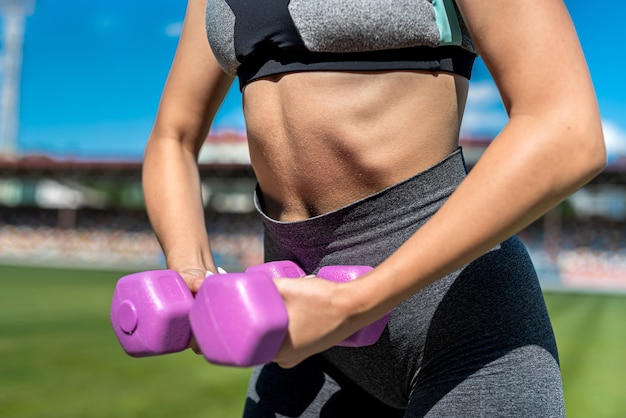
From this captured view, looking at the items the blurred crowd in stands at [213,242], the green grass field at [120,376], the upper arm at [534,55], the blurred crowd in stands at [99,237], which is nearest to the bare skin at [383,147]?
the upper arm at [534,55]

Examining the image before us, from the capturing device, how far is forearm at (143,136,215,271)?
105 cm

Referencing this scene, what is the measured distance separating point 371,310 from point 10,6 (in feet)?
128

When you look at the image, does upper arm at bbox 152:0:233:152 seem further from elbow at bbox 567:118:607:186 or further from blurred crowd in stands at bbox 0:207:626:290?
blurred crowd in stands at bbox 0:207:626:290

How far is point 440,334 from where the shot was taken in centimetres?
90

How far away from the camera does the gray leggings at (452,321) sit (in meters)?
0.87

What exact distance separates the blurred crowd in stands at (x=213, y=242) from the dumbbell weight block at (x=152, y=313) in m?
22.5

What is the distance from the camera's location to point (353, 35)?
2.84ft

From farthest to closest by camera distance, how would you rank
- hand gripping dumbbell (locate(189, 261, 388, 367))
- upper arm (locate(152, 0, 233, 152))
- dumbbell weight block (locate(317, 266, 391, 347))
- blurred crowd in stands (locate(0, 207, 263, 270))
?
blurred crowd in stands (locate(0, 207, 263, 270)), upper arm (locate(152, 0, 233, 152)), dumbbell weight block (locate(317, 266, 391, 347)), hand gripping dumbbell (locate(189, 261, 388, 367))

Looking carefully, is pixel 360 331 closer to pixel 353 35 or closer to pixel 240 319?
pixel 240 319

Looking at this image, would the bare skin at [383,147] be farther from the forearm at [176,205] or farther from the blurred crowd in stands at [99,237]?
the blurred crowd in stands at [99,237]

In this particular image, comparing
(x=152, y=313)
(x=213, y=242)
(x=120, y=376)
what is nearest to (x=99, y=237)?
(x=213, y=242)

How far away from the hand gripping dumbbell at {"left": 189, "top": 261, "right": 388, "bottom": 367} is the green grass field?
300 cm

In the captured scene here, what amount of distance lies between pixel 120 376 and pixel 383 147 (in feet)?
13.5

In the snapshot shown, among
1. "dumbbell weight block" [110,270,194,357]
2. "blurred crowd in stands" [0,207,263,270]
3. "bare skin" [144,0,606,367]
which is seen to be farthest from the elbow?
"blurred crowd in stands" [0,207,263,270]
